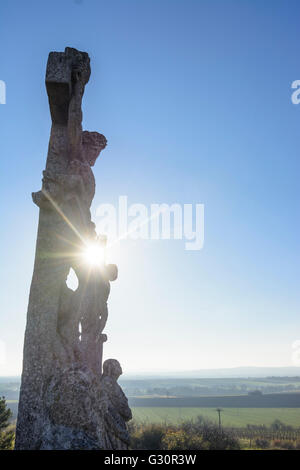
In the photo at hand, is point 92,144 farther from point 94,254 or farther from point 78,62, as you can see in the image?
point 94,254

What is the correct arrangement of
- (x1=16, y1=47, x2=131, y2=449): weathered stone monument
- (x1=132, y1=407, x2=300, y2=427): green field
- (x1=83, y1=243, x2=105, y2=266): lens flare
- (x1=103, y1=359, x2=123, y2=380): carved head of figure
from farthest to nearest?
(x1=132, y1=407, x2=300, y2=427): green field → (x1=103, y1=359, x2=123, y2=380): carved head of figure → (x1=83, y1=243, x2=105, y2=266): lens flare → (x1=16, y1=47, x2=131, y2=449): weathered stone monument

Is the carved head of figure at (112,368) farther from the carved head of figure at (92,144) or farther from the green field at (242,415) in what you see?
the green field at (242,415)

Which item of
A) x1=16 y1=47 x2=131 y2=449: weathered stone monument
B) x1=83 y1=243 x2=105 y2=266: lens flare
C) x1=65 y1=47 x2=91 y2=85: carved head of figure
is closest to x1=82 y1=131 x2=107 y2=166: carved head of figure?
x1=16 y1=47 x2=131 y2=449: weathered stone monument

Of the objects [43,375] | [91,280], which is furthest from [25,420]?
[91,280]

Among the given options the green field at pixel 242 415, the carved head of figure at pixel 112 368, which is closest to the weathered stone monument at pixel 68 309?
the carved head of figure at pixel 112 368

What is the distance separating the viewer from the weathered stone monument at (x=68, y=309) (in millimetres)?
3941

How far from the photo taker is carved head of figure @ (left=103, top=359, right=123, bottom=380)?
598 centimetres

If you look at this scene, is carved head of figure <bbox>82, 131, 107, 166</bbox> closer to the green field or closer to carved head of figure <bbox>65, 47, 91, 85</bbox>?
carved head of figure <bbox>65, 47, 91, 85</bbox>

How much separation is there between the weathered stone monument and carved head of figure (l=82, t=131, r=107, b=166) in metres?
0.02

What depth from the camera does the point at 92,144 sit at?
6.82 metres

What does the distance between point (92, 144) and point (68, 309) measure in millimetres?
3429

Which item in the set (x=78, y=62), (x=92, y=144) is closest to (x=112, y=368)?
(x=92, y=144)

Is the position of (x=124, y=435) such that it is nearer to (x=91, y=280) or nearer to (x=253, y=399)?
(x=91, y=280)

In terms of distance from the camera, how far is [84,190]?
5.72 metres
